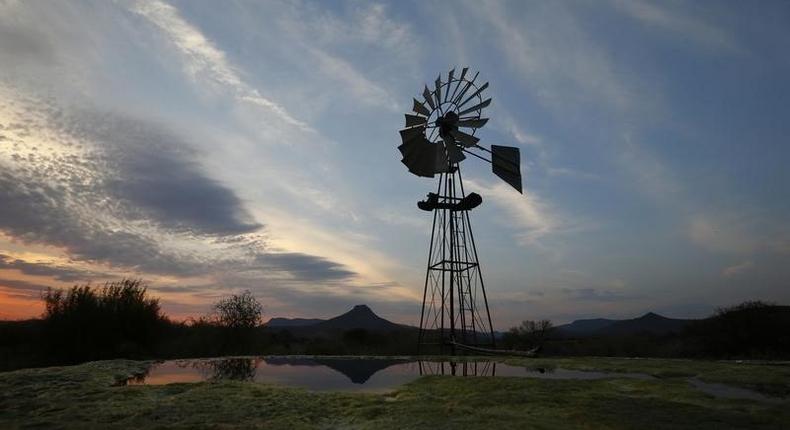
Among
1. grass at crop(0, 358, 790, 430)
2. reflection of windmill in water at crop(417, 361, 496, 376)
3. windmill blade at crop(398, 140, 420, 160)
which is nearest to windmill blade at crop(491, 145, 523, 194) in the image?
windmill blade at crop(398, 140, 420, 160)

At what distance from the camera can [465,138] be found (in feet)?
90.3

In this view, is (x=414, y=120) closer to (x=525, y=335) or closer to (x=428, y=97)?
(x=428, y=97)

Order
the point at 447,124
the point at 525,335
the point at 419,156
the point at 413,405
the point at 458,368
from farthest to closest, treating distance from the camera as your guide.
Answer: the point at 525,335, the point at 447,124, the point at 419,156, the point at 458,368, the point at 413,405

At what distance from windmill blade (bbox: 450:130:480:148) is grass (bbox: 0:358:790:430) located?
50.6 feet

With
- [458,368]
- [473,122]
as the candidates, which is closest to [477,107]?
[473,122]

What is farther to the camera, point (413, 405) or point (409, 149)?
point (409, 149)

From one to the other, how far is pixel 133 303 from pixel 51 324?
14.6ft

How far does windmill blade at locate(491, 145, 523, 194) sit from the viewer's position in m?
26.5

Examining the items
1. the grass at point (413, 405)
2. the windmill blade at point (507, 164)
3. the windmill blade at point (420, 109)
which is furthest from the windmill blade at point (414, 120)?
the grass at point (413, 405)

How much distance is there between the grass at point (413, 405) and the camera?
9125 millimetres

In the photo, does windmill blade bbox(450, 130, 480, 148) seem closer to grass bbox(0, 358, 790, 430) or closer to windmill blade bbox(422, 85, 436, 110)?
windmill blade bbox(422, 85, 436, 110)

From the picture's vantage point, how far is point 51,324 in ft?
94.7

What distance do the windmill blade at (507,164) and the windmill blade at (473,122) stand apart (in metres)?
1.62

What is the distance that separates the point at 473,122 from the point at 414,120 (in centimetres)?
349
